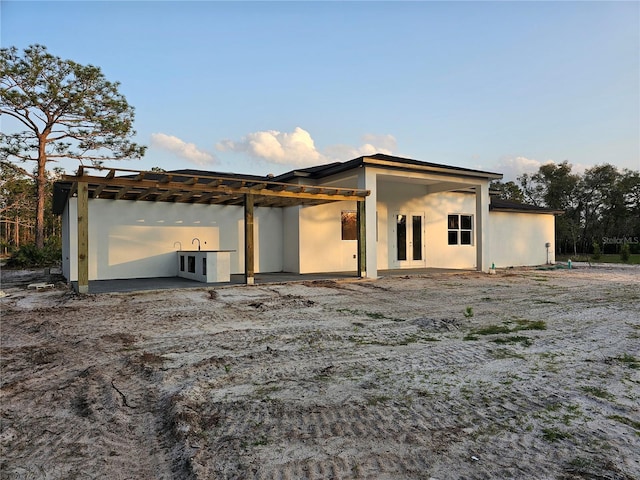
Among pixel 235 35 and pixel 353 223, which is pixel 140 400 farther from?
pixel 353 223

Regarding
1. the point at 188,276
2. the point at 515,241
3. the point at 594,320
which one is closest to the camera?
the point at 594,320

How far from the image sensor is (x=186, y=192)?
38.8ft

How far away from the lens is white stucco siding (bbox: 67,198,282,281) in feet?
39.7

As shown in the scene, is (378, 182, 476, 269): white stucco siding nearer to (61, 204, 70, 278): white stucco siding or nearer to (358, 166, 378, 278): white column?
(358, 166, 378, 278): white column

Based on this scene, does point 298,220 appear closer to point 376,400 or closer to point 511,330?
point 511,330

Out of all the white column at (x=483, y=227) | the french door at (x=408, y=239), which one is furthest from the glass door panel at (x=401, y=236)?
the white column at (x=483, y=227)

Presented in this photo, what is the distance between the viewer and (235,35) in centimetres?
1101

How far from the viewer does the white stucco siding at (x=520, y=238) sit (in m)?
17.8

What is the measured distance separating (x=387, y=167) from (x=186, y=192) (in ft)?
20.2

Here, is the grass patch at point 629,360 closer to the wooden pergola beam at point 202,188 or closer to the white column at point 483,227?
the wooden pergola beam at point 202,188

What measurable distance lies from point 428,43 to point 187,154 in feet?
65.9

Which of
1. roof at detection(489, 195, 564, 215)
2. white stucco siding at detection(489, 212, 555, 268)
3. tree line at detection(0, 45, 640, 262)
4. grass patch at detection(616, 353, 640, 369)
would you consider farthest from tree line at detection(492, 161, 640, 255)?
grass patch at detection(616, 353, 640, 369)

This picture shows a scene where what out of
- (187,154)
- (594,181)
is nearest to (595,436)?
(187,154)

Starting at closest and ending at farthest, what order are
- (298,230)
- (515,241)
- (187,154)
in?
(298,230) → (515,241) → (187,154)
